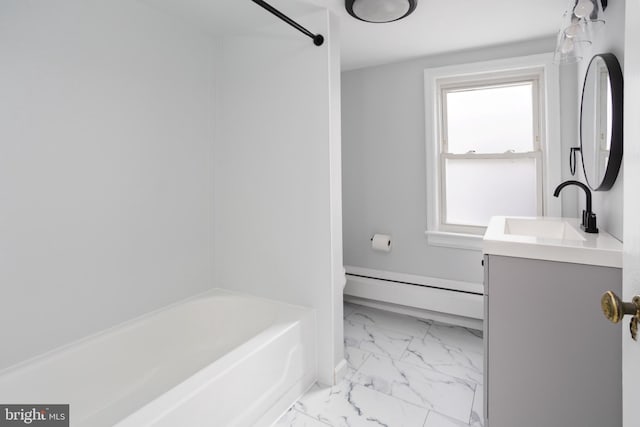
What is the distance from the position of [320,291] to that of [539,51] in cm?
238

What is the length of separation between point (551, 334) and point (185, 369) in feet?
6.16

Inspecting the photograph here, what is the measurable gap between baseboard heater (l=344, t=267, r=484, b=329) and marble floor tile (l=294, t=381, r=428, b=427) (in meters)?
1.11

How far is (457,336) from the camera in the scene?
8.78ft

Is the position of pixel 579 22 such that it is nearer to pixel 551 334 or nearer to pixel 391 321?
pixel 551 334

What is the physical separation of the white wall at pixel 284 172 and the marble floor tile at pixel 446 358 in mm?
606

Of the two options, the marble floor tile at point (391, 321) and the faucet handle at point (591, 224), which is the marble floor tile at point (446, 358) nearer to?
the marble floor tile at point (391, 321)

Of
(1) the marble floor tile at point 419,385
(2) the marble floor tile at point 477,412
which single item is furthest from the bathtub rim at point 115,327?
(2) the marble floor tile at point 477,412

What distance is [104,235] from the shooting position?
1822 mm

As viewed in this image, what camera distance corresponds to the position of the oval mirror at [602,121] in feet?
4.72

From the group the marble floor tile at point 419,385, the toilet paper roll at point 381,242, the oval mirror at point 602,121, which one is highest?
the oval mirror at point 602,121

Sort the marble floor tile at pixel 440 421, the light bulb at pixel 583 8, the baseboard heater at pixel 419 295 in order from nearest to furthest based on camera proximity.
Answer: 1. the light bulb at pixel 583 8
2. the marble floor tile at pixel 440 421
3. the baseboard heater at pixel 419 295

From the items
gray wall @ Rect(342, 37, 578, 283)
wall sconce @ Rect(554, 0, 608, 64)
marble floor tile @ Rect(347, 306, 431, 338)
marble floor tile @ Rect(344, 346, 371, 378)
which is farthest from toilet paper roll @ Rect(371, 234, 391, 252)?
wall sconce @ Rect(554, 0, 608, 64)

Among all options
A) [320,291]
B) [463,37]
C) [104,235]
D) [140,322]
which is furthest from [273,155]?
[463,37]

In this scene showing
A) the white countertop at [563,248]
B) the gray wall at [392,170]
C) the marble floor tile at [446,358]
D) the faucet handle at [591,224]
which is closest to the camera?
the white countertop at [563,248]
